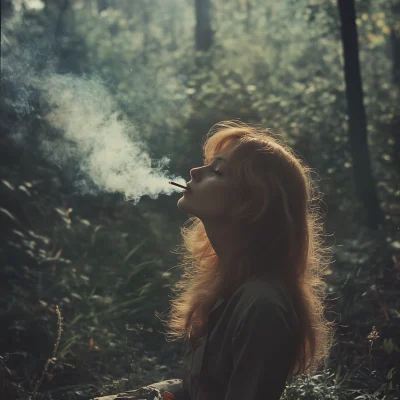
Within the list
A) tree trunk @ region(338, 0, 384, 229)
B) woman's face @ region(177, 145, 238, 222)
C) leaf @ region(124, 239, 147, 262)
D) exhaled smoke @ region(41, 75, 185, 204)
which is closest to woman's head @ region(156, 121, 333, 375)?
woman's face @ region(177, 145, 238, 222)

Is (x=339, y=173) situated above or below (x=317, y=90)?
below

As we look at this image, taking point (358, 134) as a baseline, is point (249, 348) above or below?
below

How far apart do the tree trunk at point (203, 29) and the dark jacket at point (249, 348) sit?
11459mm

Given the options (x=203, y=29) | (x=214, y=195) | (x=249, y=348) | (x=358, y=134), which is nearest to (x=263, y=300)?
(x=249, y=348)

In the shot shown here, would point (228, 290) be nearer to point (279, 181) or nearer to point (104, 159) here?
point (279, 181)

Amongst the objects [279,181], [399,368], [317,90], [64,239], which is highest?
[317,90]

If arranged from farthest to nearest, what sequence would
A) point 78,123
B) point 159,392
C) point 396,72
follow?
point 396,72
point 78,123
point 159,392

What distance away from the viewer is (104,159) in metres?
4.40

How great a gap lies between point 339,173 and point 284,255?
577 centimetres

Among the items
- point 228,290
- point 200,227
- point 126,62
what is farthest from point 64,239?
point 126,62

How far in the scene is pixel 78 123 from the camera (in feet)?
17.6

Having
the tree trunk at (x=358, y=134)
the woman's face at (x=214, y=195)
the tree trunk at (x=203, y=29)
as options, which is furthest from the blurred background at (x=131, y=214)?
the tree trunk at (x=203, y=29)

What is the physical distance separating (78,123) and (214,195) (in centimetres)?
345

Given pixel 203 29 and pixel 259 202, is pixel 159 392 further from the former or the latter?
pixel 203 29
